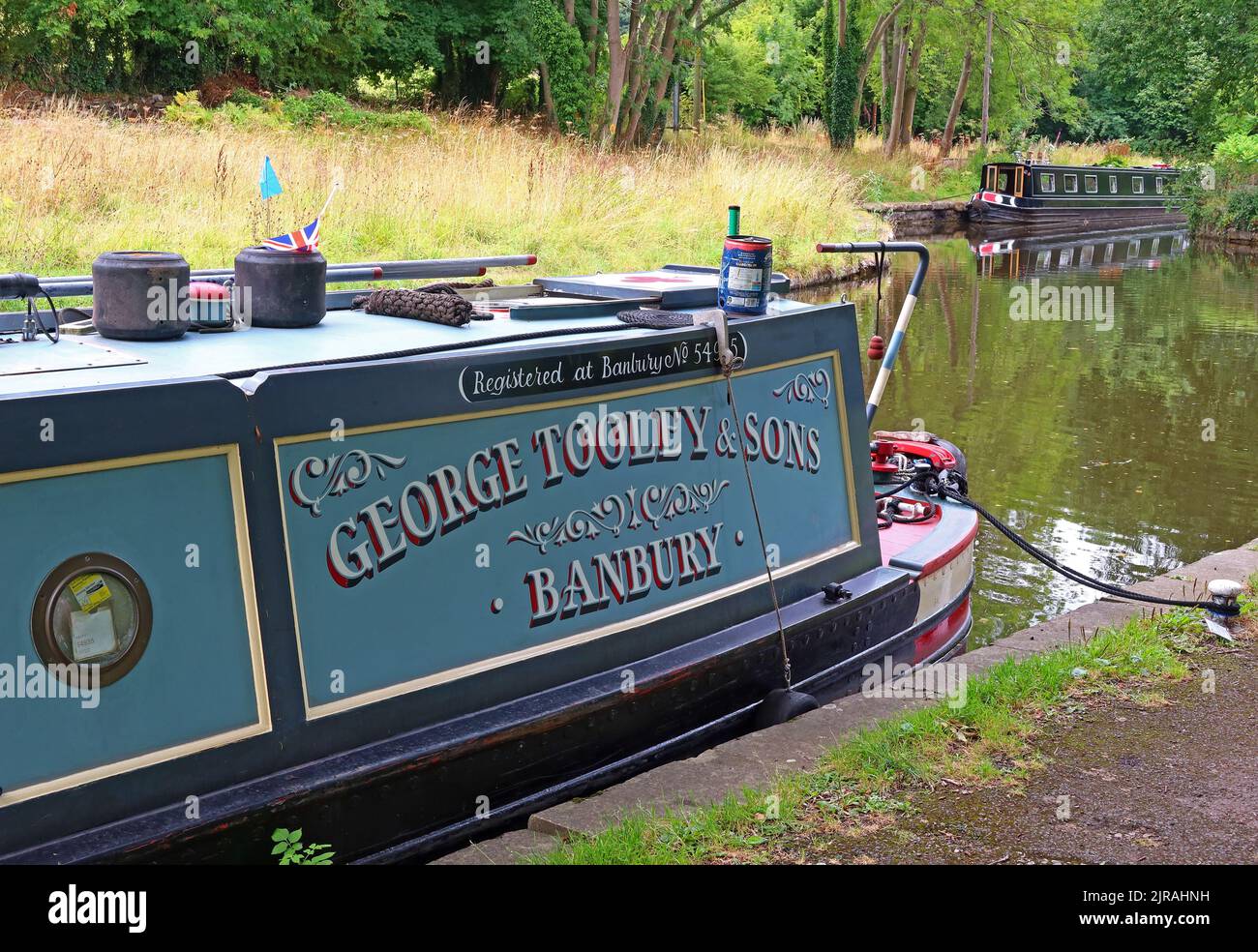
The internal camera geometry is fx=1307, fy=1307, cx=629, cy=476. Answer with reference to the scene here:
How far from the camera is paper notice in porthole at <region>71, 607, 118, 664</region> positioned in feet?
9.83

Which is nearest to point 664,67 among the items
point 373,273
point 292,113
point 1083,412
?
point 292,113

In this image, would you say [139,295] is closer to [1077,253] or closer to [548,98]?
[548,98]

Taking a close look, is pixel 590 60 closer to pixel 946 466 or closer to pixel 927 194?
pixel 927 194

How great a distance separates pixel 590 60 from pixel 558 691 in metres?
28.7

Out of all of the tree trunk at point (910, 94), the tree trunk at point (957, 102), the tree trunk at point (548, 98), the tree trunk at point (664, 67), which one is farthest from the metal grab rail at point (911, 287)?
the tree trunk at point (957, 102)

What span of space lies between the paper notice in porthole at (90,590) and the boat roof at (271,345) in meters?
0.44

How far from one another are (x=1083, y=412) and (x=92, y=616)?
1116 cm

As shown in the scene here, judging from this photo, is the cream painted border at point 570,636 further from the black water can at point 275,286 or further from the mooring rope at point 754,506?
the black water can at point 275,286

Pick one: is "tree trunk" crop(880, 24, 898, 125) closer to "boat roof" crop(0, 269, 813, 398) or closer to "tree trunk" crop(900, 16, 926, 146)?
"tree trunk" crop(900, 16, 926, 146)

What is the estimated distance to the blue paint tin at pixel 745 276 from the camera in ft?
15.7

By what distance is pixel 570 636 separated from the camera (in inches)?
164

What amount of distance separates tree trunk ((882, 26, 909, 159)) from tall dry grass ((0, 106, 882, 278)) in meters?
22.2

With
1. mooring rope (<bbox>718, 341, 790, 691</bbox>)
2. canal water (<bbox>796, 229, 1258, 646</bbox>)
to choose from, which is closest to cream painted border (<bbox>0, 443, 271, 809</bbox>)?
mooring rope (<bbox>718, 341, 790, 691</bbox>)

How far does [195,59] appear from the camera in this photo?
86.6 feet
